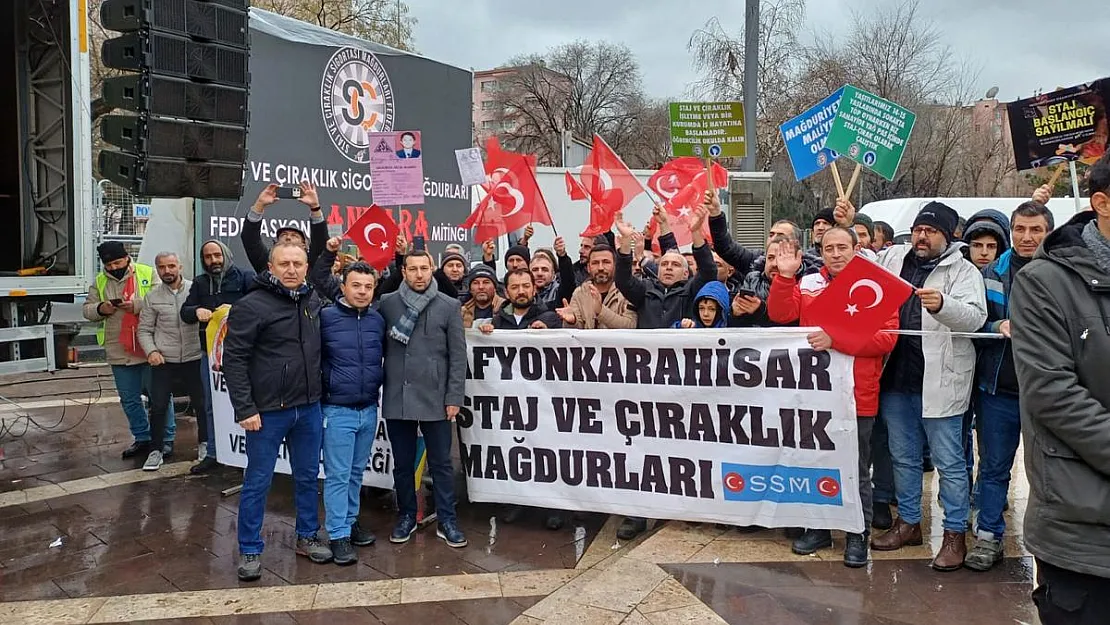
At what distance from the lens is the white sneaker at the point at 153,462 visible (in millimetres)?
6667

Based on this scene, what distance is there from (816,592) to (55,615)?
379cm

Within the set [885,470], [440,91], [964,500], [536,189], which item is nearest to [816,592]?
[964,500]

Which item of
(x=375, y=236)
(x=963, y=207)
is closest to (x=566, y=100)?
(x=963, y=207)

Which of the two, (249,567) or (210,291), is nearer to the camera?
(249,567)

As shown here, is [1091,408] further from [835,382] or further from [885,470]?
[885,470]

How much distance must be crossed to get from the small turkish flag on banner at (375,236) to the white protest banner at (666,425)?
1625 mm

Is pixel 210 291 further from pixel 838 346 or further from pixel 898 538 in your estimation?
pixel 898 538

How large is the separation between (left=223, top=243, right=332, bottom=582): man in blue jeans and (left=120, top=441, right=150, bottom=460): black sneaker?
3.23 m

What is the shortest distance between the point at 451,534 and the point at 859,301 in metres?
2.72

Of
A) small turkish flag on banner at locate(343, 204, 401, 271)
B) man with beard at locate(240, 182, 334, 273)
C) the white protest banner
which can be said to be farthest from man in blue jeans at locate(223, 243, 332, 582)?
small turkish flag on banner at locate(343, 204, 401, 271)

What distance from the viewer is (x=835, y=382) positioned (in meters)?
4.45

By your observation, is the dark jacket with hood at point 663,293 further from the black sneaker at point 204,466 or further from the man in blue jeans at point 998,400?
the black sneaker at point 204,466

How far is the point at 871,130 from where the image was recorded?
5691mm

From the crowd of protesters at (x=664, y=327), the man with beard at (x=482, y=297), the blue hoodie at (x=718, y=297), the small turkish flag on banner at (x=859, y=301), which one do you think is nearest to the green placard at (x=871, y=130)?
the crowd of protesters at (x=664, y=327)
